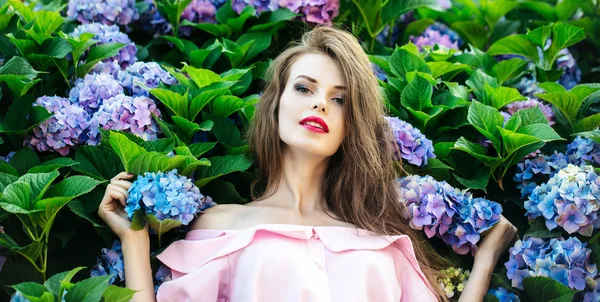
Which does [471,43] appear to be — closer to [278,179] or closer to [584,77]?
[584,77]

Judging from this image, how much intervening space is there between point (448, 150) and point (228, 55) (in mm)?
891

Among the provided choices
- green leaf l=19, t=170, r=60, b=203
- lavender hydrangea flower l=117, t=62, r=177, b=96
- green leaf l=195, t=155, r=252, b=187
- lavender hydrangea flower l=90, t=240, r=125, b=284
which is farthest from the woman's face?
green leaf l=19, t=170, r=60, b=203

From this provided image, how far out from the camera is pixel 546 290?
2486mm

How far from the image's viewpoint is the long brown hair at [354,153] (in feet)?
8.84

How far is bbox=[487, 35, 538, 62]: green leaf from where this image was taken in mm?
3387

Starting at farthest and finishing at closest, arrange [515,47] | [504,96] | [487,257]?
[515,47]
[504,96]
[487,257]

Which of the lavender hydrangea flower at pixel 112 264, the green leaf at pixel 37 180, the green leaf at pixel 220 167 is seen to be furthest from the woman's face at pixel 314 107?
the green leaf at pixel 37 180

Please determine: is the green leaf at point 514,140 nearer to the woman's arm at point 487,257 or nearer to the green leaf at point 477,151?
the green leaf at point 477,151

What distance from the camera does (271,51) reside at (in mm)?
3430

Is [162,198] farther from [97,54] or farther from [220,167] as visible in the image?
[97,54]

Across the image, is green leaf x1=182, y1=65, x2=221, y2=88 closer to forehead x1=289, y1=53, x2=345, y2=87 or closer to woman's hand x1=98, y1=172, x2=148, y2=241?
forehead x1=289, y1=53, x2=345, y2=87

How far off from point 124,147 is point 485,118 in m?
1.19

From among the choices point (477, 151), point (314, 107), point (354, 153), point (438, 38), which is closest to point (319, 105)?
point (314, 107)

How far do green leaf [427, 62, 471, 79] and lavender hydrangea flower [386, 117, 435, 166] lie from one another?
0.40m
